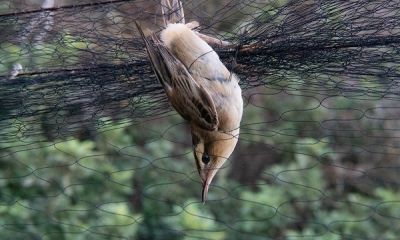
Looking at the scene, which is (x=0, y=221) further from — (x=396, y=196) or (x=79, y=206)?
(x=396, y=196)

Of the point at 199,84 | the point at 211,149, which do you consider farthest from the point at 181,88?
the point at 211,149

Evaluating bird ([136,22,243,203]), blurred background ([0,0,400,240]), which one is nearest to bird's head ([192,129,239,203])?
bird ([136,22,243,203])

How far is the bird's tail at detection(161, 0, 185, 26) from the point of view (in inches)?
68.1

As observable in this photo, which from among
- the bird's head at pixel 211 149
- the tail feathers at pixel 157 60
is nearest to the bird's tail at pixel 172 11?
the tail feathers at pixel 157 60

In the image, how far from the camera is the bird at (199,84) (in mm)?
1626

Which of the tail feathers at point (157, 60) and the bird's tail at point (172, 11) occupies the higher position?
the bird's tail at point (172, 11)

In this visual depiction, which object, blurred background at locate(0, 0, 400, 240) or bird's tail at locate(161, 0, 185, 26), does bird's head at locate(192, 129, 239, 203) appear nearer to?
blurred background at locate(0, 0, 400, 240)

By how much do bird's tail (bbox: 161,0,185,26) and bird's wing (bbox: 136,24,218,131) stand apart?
0.10 metres

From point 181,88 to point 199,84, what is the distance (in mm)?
64

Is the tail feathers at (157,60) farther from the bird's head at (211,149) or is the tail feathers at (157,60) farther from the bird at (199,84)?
the bird's head at (211,149)

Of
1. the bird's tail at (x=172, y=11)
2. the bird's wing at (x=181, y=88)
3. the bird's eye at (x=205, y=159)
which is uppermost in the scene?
A: the bird's tail at (x=172, y=11)

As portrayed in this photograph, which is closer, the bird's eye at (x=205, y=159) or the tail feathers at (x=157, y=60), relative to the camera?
the tail feathers at (x=157, y=60)

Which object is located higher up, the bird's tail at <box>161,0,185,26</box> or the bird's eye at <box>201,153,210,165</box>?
the bird's tail at <box>161,0,185,26</box>

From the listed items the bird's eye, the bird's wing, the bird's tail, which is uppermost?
the bird's tail
